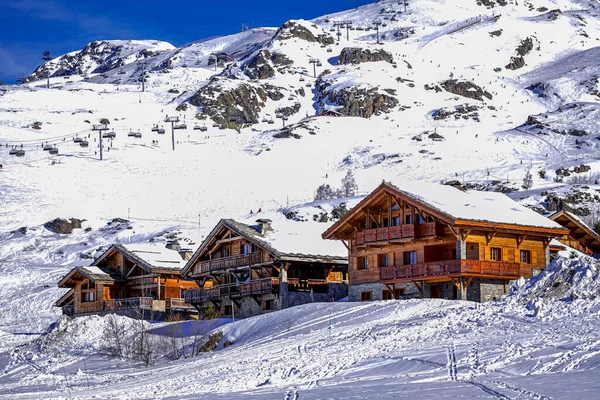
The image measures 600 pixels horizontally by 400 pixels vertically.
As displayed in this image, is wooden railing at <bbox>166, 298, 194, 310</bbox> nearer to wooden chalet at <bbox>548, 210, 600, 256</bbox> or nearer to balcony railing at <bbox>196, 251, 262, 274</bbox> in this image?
balcony railing at <bbox>196, 251, 262, 274</bbox>

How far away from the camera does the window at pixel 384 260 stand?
162 feet

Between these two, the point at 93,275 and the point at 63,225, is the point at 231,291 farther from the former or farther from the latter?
the point at 63,225

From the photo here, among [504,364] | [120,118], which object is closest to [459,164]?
[120,118]

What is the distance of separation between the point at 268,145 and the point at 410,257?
96.4 meters

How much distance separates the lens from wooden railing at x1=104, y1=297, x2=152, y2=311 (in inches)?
2333

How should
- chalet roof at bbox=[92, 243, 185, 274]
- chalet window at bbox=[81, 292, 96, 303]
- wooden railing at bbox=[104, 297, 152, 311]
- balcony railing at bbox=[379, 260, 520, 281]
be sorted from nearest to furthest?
balcony railing at bbox=[379, 260, 520, 281] < wooden railing at bbox=[104, 297, 152, 311] < chalet roof at bbox=[92, 243, 185, 274] < chalet window at bbox=[81, 292, 96, 303]

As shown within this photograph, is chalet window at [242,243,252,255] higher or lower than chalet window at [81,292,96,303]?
higher

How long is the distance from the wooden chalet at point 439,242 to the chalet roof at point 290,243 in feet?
9.83

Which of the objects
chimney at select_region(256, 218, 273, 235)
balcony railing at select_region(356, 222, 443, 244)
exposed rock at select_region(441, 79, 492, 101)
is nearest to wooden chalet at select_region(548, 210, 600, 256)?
balcony railing at select_region(356, 222, 443, 244)

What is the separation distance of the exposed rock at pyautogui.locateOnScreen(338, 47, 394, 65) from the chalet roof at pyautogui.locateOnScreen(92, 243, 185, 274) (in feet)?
435

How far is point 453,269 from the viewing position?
43.8 meters

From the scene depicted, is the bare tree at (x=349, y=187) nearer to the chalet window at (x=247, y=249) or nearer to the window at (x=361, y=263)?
the chalet window at (x=247, y=249)

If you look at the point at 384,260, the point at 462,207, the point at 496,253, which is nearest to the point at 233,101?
the point at 384,260

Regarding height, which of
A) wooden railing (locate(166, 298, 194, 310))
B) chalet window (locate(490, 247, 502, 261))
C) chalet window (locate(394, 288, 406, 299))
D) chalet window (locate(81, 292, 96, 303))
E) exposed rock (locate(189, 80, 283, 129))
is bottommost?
wooden railing (locate(166, 298, 194, 310))
